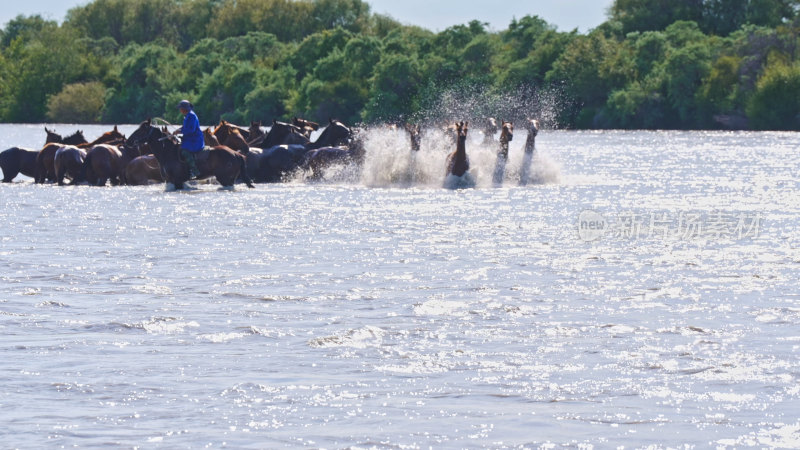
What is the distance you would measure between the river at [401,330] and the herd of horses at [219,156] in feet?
20.2

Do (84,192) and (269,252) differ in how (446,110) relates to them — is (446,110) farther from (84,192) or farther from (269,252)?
(269,252)

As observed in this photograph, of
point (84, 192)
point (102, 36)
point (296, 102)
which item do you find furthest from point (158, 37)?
point (84, 192)

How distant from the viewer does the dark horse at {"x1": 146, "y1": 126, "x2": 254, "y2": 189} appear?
25969 millimetres

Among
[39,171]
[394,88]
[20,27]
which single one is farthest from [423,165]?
[20,27]

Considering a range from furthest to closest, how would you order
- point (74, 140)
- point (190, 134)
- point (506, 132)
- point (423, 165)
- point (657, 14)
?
point (657, 14)
point (74, 140)
point (423, 165)
point (506, 132)
point (190, 134)

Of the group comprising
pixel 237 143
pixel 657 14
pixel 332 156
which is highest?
pixel 657 14

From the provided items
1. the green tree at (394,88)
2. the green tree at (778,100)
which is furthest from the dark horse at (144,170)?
the green tree at (394,88)

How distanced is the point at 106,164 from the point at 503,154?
808 centimetres

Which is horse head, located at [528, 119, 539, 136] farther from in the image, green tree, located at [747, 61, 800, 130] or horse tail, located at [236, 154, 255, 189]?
green tree, located at [747, 61, 800, 130]

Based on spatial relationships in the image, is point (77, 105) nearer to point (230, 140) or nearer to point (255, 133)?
point (255, 133)

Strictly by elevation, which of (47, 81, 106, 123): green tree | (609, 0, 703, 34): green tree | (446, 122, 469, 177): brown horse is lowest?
(47, 81, 106, 123): green tree

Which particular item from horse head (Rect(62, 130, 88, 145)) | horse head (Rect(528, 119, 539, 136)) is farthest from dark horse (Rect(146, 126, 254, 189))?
horse head (Rect(528, 119, 539, 136))

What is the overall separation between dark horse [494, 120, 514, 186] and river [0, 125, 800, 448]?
22.5ft

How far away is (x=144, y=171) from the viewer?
93.6 feet
